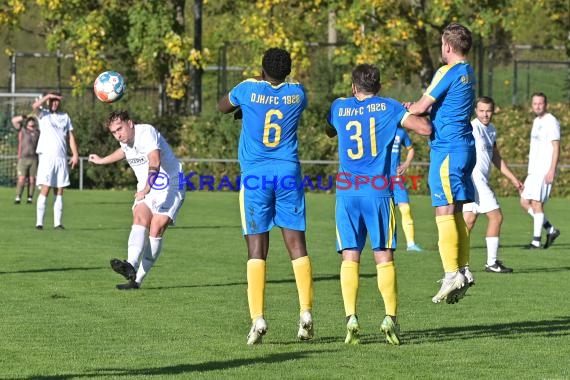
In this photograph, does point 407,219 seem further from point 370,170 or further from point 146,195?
point 370,170

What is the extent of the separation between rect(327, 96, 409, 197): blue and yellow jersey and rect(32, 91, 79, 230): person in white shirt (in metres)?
12.4

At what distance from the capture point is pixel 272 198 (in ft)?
31.3

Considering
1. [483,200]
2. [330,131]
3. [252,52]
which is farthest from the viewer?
[252,52]

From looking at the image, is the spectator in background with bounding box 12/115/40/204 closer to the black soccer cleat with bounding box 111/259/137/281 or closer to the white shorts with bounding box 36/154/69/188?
the white shorts with bounding box 36/154/69/188

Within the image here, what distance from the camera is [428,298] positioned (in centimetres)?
1259

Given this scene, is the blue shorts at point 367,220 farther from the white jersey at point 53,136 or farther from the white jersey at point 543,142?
the white jersey at point 53,136

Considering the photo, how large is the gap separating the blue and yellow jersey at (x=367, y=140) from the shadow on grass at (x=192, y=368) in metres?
1.27

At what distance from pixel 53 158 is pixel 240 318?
1147 centimetres

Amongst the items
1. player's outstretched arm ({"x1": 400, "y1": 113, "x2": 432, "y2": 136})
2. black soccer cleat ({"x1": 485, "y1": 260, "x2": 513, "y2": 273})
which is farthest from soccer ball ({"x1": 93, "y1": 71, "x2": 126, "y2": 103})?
player's outstretched arm ({"x1": 400, "y1": 113, "x2": 432, "y2": 136})

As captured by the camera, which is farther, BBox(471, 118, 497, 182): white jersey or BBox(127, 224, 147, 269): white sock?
BBox(471, 118, 497, 182): white jersey

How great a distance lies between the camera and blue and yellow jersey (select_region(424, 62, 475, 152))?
32.2 ft

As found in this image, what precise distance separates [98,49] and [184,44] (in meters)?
2.62

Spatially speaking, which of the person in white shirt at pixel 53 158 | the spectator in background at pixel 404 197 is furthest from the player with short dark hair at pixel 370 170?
the person in white shirt at pixel 53 158

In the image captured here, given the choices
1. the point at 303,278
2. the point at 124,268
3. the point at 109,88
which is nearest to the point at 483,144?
the point at 109,88
